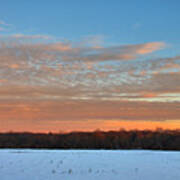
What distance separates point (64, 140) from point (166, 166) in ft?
151

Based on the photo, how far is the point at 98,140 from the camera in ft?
236

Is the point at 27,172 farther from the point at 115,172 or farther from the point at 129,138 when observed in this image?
the point at 129,138

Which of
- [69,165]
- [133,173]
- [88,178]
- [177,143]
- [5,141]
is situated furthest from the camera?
[5,141]

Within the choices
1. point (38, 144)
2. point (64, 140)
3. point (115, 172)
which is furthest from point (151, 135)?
point (115, 172)

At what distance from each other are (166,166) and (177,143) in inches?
1670

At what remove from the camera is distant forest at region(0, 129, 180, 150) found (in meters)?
68.3

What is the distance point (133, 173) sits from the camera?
986 inches

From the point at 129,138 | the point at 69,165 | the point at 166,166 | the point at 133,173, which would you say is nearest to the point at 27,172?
the point at 69,165

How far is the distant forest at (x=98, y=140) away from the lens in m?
68.3

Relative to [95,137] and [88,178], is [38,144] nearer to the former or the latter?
[95,137]

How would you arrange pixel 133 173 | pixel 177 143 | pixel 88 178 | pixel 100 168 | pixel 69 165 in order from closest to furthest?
pixel 88 178, pixel 133 173, pixel 100 168, pixel 69 165, pixel 177 143

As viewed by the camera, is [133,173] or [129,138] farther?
[129,138]

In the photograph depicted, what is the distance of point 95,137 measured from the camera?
74625 mm

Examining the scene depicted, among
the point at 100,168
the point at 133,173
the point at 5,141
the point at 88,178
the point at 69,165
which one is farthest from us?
the point at 5,141
